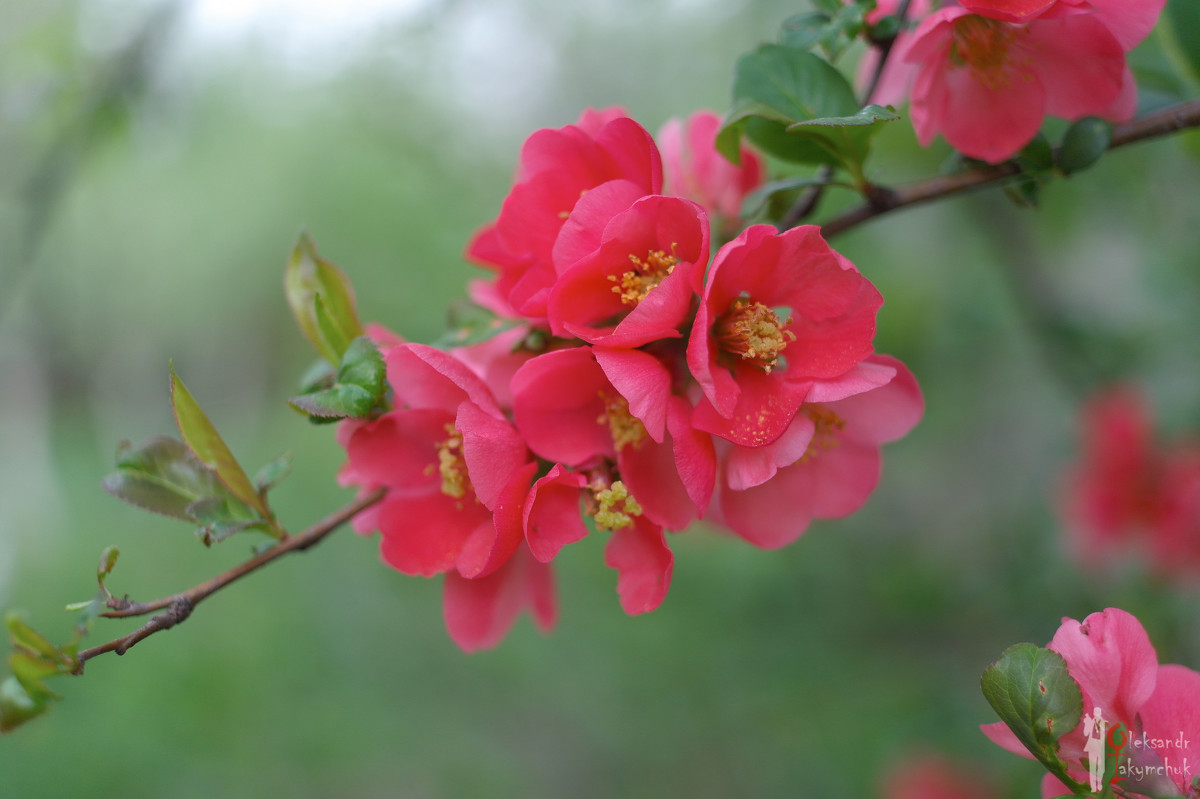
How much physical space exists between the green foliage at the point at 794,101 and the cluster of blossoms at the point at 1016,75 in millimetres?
55

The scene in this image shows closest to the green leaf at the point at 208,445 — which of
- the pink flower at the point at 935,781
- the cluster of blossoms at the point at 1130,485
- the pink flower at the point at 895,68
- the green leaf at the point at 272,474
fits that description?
the green leaf at the point at 272,474

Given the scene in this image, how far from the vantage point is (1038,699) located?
1.46 feet

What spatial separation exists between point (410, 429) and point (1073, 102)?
0.56m

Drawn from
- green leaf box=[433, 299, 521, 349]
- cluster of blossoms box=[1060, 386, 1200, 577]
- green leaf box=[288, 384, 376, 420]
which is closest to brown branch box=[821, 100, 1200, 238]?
green leaf box=[433, 299, 521, 349]

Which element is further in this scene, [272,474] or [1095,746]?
[272,474]

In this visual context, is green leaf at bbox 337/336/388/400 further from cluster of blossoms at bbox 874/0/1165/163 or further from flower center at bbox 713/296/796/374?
cluster of blossoms at bbox 874/0/1165/163

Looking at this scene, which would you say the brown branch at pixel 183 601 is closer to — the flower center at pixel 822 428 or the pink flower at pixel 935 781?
the flower center at pixel 822 428

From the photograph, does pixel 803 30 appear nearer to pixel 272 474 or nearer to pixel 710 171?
pixel 710 171

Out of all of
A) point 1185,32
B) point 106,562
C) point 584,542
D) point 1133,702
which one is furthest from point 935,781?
point 106,562

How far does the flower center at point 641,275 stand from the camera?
52cm

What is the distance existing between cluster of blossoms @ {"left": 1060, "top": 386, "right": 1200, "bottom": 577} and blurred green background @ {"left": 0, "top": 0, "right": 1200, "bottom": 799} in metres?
0.06

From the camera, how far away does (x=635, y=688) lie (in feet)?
8.21

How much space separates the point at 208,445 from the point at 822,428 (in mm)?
436

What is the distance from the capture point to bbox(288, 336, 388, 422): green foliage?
1.67 ft
